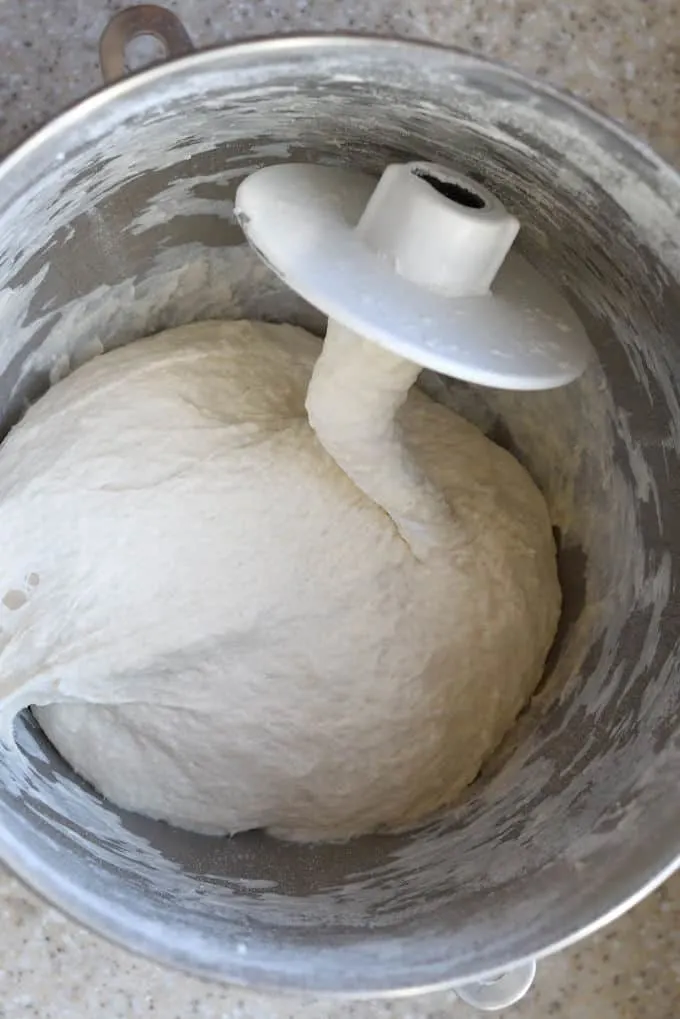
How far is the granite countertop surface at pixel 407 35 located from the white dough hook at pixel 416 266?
0.23 metres

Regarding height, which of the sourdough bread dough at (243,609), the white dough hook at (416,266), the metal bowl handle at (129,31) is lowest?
the sourdough bread dough at (243,609)

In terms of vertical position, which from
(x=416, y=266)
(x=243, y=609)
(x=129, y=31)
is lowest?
(x=243, y=609)

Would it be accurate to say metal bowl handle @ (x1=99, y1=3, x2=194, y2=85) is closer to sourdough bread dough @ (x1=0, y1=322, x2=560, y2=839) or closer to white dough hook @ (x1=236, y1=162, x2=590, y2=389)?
white dough hook @ (x1=236, y1=162, x2=590, y2=389)

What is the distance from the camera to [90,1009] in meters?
0.93

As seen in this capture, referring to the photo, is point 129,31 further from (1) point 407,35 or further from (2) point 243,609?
(2) point 243,609

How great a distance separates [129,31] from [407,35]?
0.27m

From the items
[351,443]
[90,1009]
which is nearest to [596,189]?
[351,443]

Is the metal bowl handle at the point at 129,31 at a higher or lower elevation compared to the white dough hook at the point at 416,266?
higher

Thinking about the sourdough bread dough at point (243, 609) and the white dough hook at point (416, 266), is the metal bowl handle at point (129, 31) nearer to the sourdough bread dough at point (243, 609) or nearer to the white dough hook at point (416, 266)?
the white dough hook at point (416, 266)

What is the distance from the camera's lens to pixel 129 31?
0.70 meters

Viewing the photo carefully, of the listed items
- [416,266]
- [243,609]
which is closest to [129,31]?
[416,266]

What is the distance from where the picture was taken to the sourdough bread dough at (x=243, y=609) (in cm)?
84

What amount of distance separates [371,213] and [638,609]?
0.37 metres

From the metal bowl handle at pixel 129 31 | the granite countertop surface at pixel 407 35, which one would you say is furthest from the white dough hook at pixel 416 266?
the granite countertop surface at pixel 407 35
